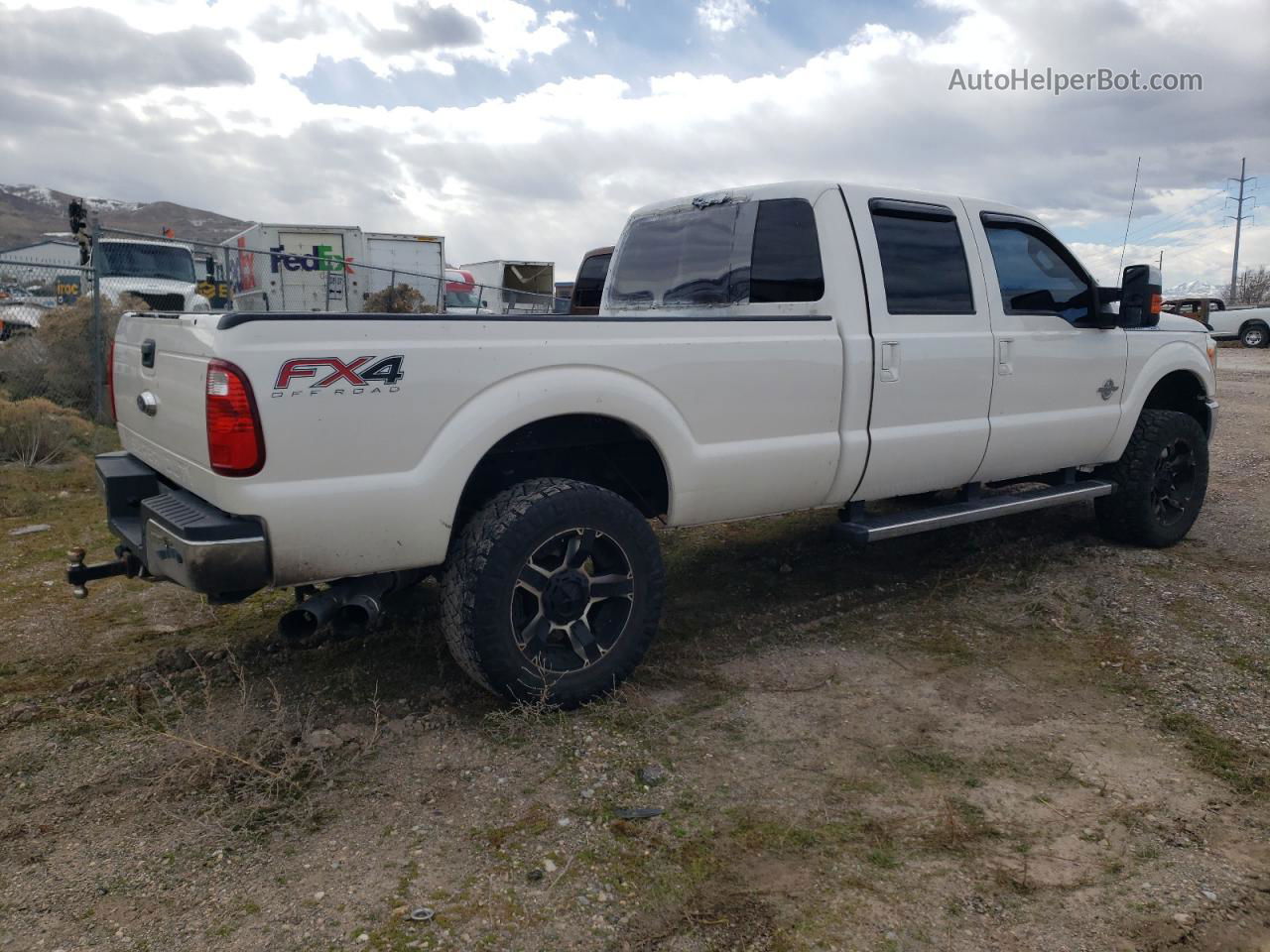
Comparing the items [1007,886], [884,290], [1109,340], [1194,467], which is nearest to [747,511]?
[884,290]

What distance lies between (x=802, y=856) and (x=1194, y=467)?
455 centimetres

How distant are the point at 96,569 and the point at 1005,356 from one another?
4.18 m

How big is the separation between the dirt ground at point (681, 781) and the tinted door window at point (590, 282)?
570 cm

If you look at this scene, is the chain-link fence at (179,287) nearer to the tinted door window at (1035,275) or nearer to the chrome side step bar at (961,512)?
the chrome side step bar at (961,512)

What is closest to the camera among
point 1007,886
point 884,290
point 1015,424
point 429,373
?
point 1007,886

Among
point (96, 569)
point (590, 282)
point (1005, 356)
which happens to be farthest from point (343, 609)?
point (590, 282)

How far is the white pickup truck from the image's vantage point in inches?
118

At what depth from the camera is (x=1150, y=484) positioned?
565 centimetres

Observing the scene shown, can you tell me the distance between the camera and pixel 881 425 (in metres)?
4.29

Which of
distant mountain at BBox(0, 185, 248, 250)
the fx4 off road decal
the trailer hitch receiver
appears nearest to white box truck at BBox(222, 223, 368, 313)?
the trailer hitch receiver

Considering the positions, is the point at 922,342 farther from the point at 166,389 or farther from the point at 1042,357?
the point at 166,389

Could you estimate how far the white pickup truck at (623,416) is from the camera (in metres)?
3.00

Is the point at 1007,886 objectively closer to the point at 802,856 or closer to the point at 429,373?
the point at 802,856

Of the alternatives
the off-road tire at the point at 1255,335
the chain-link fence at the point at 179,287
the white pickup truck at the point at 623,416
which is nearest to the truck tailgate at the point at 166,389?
the white pickup truck at the point at 623,416
